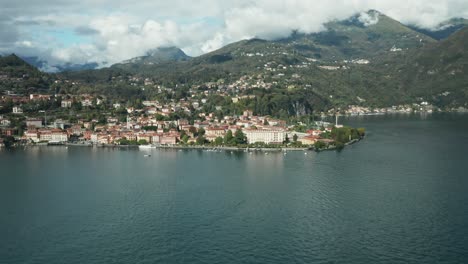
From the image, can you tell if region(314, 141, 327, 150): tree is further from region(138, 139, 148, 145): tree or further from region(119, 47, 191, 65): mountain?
region(119, 47, 191, 65): mountain

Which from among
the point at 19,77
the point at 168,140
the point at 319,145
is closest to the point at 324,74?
the point at 19,77

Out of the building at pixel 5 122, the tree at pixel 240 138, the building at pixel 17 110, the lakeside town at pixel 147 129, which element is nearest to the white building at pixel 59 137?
the lakeside town at pixel 147 129

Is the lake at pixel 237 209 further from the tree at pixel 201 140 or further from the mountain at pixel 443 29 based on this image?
the mountain at pixel 443 29

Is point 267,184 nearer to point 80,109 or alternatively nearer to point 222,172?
point 222,172

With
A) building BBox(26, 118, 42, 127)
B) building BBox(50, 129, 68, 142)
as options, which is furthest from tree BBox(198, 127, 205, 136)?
building BBox(26, 118, 42, 127)

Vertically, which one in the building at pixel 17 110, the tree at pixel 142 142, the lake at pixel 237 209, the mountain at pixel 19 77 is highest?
the mountain at pixel 19 77

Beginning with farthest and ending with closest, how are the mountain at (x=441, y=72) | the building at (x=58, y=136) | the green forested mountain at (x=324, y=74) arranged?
1. the mountain at (x=441, y=72)
2. the green forested mountain at (x=324, y=74)
3. the building at (x=58, y=136)

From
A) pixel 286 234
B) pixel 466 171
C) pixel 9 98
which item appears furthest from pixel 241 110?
pixel 286 234

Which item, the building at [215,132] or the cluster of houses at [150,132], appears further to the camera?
the building at [215,132]
